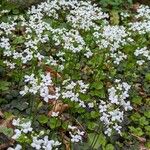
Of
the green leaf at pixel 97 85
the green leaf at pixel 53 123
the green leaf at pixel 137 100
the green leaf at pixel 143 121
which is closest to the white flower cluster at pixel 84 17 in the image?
the green leaf at pixel 97 85

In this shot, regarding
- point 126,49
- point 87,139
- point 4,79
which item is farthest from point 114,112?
point 126,49

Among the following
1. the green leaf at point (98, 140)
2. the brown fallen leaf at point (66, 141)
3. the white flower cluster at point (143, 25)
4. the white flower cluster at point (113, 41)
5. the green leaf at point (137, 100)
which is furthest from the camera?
the white flower cluster at point (143, 25)

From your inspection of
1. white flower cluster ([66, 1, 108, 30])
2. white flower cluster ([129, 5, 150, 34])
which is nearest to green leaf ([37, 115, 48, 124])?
white flower cluster ([66, 1, 108, 30])

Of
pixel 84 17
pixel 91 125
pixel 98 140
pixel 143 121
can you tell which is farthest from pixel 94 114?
pixel 84 17

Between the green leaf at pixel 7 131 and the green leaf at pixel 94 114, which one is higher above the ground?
the green leaf at pixel 7 131

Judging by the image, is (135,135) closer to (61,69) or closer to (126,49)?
(61,69)

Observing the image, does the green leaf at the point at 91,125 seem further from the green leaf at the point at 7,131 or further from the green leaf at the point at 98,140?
the green leaf at the point at 7,131

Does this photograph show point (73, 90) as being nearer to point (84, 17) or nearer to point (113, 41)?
point (113, 41)

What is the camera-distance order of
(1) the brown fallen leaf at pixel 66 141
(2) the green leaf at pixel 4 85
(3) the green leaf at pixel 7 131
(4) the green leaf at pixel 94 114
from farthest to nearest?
(2) the green leaf at pixel 4 85, (4) the green leaf at pixel 94 114, (1) the brown fallen leaf at pixel 66 141, (3) the green leaf at pixel 7 131
